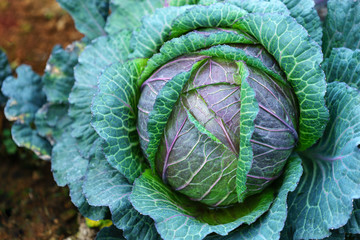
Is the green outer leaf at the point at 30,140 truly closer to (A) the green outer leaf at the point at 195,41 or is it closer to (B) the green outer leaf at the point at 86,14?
(B) the green outer leaf at the point at 86,14

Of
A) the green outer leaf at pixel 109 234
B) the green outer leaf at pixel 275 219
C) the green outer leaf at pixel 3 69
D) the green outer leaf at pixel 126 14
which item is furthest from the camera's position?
the green outer leaf at pixel 3 69

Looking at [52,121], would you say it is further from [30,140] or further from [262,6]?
[262,6]

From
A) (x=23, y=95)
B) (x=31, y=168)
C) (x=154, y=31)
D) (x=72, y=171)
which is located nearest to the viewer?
(x=154, y=31)

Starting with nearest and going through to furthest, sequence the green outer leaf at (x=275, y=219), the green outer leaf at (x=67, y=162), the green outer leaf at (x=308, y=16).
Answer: the green outer leaf at (x=275, y=219) < the green outer leaf at (x=308, y=16) < the green outer leaf at (x=67, y=162)

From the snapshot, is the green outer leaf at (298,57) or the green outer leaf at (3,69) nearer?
the green outer leaf at (298,57)

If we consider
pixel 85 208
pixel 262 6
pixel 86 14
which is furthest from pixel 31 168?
pixel 262 6

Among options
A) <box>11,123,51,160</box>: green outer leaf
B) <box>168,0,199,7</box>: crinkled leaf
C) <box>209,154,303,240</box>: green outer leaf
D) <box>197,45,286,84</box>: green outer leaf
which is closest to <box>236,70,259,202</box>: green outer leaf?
<box>197,45,286,84</box>: green outer leaf

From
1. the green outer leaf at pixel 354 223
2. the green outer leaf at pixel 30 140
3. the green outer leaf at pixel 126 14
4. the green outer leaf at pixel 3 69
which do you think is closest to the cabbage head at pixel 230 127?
the green outer leaf at pixel 354 223
